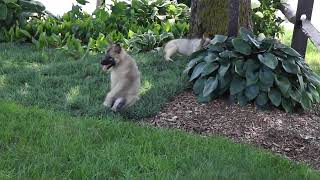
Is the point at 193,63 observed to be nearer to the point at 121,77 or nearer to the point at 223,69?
the point at 223,69

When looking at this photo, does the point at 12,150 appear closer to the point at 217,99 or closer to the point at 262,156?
the point at 262,156

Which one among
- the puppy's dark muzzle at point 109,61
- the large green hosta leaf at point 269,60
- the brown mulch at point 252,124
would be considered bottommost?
the brown mulch at point 252,124

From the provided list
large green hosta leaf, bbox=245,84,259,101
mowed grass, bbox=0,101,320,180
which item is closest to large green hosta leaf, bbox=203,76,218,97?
large green hosta leaf, bbox=245,84,259,101

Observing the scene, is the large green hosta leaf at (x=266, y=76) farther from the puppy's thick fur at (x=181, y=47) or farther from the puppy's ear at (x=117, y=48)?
the puppy's thick fur at (x=181, y=47)

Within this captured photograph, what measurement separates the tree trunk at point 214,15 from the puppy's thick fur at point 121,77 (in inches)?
109

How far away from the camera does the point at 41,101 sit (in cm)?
746

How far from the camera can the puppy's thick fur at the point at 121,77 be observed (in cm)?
707

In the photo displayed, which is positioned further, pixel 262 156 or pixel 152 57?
pixel 152 57

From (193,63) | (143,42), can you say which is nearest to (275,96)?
(193,63)

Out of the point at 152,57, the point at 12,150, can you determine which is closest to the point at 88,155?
the point at 12,150

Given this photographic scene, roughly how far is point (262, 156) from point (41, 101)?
3098 millimetres

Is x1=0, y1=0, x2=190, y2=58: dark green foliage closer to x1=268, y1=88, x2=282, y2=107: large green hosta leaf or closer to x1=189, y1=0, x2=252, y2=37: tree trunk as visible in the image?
x1=189, y1=0, x2=252, y2=37: tree trunk

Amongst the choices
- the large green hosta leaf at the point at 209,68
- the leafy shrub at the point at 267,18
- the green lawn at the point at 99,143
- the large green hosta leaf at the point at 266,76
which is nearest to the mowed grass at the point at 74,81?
the green lawn at the point at 99,143

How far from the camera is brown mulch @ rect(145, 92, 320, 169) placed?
6.72 metres
